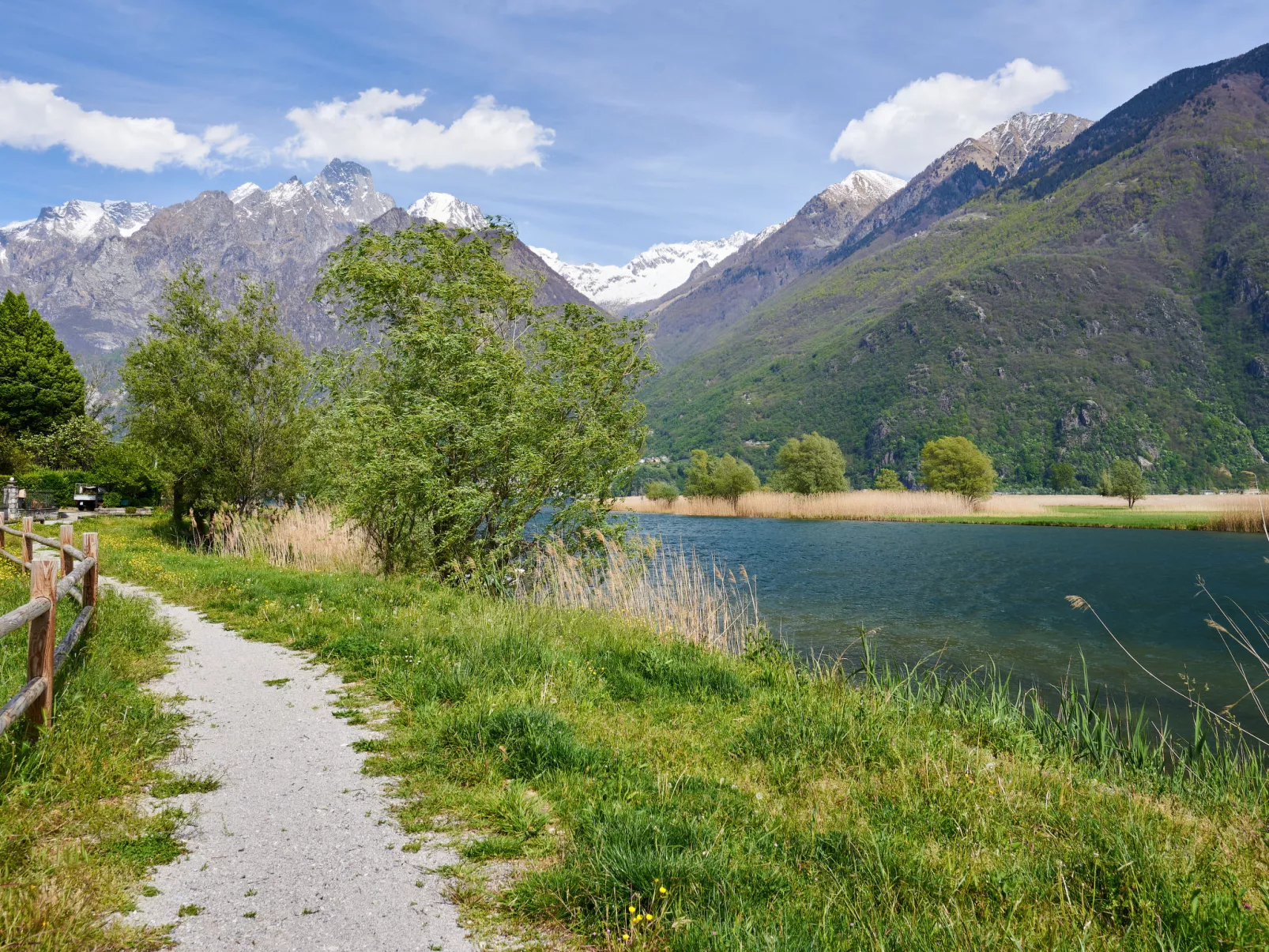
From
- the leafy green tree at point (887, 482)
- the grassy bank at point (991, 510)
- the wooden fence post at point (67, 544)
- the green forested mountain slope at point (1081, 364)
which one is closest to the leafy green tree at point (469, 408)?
the wooden fence post at point (67, 544)

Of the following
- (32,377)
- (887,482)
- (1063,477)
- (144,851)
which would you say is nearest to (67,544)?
(144,851)

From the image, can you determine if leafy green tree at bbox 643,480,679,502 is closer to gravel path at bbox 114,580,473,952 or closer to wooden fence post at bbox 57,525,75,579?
wooden fence post at bbox 57,525,75,579

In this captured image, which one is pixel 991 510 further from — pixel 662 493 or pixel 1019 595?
pixel 1019 595

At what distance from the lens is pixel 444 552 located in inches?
555

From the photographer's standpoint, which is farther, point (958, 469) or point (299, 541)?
point (958, 469)

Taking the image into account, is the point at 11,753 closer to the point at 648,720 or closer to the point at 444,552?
the point at 648,720

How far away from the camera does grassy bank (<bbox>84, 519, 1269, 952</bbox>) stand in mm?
3438

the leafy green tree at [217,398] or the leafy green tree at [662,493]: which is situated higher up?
the leafy green tree at [217,398]

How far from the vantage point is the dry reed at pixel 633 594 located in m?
11.4

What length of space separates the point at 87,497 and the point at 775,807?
43.5 m

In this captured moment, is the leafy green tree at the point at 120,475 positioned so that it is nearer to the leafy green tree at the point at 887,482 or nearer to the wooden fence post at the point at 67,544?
the wooden fence post at the point at 67,544

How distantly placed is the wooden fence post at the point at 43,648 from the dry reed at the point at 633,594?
7265mm

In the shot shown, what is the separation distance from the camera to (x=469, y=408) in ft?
42.3

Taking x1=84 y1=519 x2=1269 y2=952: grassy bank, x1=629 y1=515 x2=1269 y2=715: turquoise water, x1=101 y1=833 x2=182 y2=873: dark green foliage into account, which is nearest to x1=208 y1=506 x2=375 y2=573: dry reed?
x1=84 y1=519 x2=1269 y2=952: grassy bank
